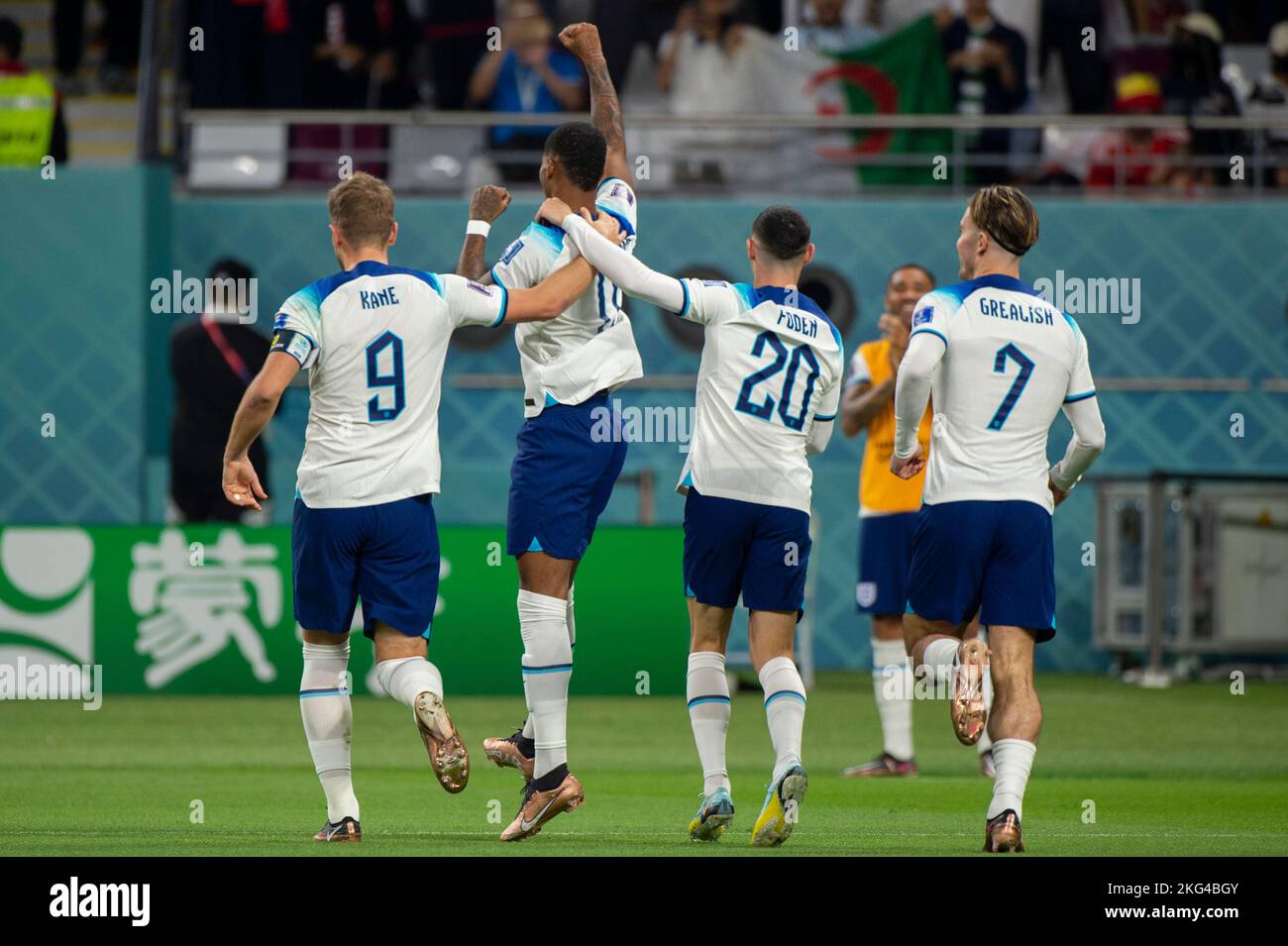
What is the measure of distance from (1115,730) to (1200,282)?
625cm

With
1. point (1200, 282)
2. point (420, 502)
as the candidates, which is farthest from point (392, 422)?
point (1200, 282)

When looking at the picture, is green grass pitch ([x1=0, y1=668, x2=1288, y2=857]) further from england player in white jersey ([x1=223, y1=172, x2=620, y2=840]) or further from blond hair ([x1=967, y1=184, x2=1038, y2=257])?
blond hair ([x1=967, y1=184, x2=1038, y2=257])

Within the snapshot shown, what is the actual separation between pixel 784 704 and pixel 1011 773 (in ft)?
2.91

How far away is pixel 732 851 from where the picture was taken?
7.02m

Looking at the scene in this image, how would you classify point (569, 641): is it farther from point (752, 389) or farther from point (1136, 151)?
point (1136, 151)

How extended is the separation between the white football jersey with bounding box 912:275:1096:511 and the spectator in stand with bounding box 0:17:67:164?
37.4 ft

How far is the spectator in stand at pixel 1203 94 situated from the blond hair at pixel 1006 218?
10887mm

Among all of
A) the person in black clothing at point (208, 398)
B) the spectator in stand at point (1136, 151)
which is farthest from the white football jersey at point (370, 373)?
the spectator in stand at point (1136, 151)

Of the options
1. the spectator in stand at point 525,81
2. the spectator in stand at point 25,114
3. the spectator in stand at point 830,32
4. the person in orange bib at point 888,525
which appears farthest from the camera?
the spectator in stand at point 830,32

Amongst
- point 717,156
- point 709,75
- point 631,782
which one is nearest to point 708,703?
point 631,782

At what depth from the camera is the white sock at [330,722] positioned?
7.25 meters

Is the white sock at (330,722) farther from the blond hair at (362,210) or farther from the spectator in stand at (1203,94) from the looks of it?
the spectator in stand at (1203,94)

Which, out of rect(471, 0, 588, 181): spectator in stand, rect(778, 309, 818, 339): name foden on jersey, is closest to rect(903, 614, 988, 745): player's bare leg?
rect(778, 309, 818, 339): name foden on jersey
